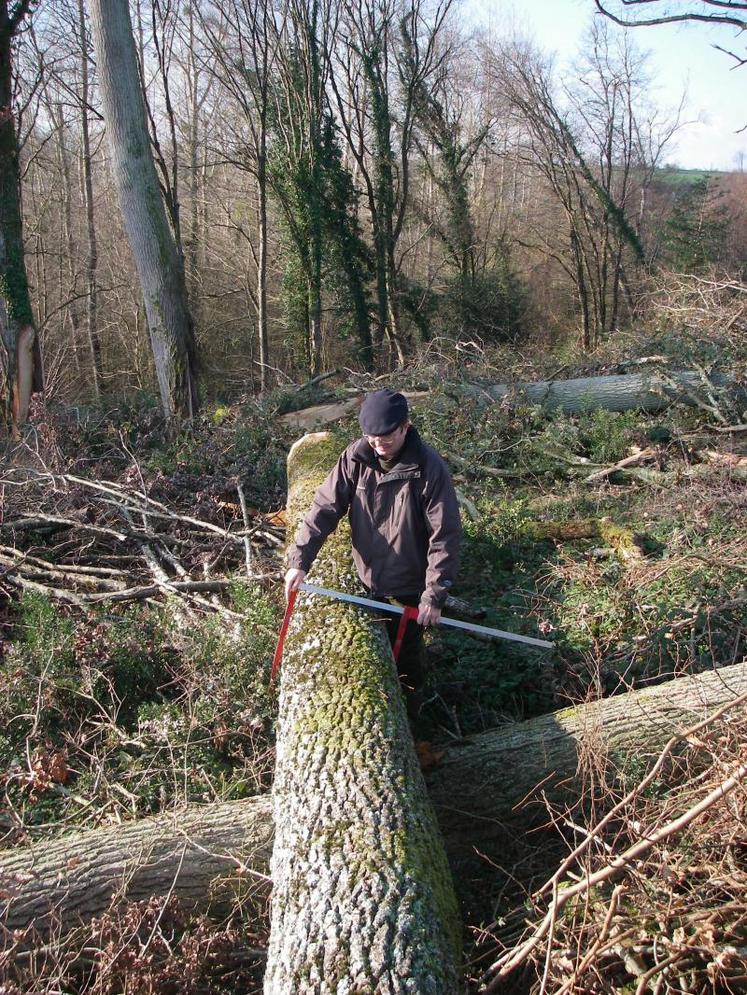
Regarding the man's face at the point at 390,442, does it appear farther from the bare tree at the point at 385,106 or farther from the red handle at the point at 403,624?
the bare tree at the point at 385,106

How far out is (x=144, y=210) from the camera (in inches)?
350

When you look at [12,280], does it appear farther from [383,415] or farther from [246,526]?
[383,415]

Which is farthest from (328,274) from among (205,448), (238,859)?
(238,859)

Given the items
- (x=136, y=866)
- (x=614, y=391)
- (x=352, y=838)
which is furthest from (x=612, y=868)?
(x=614, y=391)

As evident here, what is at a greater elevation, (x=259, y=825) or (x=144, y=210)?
(x=144, y=210)

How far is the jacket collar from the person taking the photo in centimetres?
380

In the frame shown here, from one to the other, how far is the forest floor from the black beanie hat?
5.40 ft

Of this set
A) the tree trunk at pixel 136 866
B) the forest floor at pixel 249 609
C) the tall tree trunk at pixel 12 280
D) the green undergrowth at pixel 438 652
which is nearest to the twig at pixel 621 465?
the forest floor at pixel 249 609

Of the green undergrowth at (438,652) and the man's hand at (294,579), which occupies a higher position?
the man's hand at (294,579)

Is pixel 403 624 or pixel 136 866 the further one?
pixel 403 624

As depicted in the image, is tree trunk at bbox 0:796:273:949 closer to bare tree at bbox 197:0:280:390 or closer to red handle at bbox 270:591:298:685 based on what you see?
red handle at bbox 270:591:298:685

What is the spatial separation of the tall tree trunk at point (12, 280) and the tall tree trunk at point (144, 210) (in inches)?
67.9

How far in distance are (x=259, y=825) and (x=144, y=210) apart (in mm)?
7836

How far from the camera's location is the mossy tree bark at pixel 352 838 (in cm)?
246
